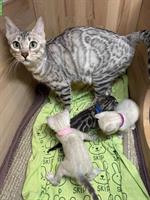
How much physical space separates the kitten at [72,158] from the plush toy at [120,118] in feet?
0.42

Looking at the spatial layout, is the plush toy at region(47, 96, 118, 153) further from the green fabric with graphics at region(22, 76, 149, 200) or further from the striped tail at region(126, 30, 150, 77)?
the striped tail at region(126, 30, 150, 77)

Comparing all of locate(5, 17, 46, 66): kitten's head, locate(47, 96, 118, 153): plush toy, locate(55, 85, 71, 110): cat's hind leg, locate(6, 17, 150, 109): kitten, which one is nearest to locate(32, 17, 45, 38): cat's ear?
locate(5, 17, 46, 66): kitten's head

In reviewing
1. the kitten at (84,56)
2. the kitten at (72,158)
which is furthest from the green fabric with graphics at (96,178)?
the kitten at (84,56)

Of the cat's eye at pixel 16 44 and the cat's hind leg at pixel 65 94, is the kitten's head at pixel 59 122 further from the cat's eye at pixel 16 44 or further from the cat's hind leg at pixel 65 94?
the cat's eye at pixel 16 44

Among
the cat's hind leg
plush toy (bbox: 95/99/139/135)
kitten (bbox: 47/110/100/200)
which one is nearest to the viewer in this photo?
kitten (bbox: 47/110/100/200)

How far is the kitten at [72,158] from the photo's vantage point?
1119 mm

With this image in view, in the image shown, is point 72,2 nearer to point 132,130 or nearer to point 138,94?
point 138,94

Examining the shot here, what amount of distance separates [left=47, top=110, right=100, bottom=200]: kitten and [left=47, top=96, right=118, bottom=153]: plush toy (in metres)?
0.06

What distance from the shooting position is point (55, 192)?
1215mm

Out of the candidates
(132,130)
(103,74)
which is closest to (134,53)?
(103,74)

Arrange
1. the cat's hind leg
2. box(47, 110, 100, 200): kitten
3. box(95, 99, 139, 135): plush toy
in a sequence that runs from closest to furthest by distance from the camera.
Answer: box(47, 110, 100, 200): kitten → box(95, 99, 139, 135): plush toy → the cat's hind leg

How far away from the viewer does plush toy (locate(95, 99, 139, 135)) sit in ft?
4.04

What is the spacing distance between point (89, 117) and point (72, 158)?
0.27m

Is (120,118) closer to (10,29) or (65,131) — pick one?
(65,131)
